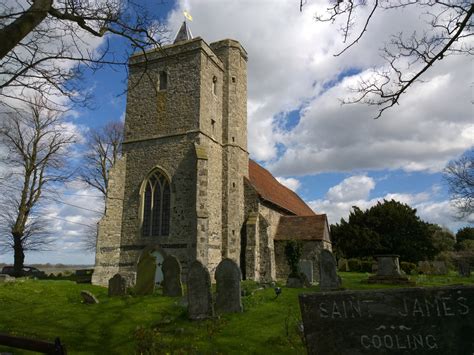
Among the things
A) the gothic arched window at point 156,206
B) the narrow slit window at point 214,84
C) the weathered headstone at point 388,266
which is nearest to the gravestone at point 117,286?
the gothic arched window at point 156,206

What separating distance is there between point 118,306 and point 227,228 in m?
8.24

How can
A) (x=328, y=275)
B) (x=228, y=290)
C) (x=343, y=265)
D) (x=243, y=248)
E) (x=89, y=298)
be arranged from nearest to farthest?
(x=228, y=290)
(x=89, y=298)
(x=328, y=275)
(x=243, y=248)
(x=343, y=265)

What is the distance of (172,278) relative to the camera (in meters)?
11.5

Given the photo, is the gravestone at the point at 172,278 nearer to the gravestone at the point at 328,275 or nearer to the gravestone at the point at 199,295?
the gravestone at the point at 199,295

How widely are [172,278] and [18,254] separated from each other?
16.9 meters

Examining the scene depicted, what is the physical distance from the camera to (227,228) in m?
Answer: 17.6

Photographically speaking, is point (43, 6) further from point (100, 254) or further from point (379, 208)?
point (379, 208)

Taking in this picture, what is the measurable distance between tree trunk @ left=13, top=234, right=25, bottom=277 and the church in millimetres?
9417

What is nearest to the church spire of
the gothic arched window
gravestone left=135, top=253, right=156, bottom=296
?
the gothic arched window

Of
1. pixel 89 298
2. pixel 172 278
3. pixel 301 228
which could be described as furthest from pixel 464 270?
pixel 89 298

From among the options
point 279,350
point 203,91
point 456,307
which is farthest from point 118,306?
point 203,91

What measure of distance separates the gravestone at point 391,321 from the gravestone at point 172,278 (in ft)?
29.2

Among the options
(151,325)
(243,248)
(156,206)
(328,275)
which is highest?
(156,206)

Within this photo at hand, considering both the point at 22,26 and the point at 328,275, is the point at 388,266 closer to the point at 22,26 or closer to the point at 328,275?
the point at 328,275
